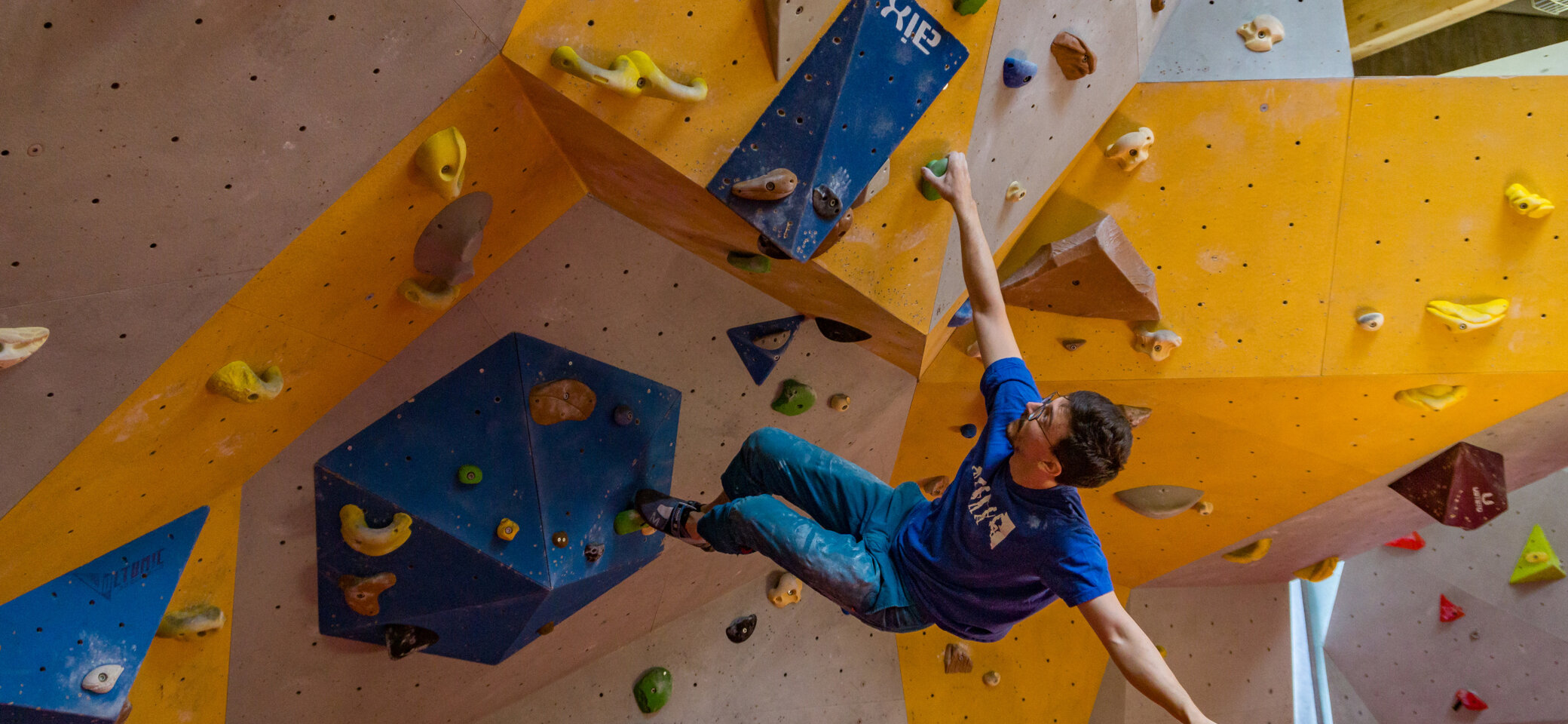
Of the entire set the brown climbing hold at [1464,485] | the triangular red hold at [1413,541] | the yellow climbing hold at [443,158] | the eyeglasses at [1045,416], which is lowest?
the triangular red hold at [1413,541]

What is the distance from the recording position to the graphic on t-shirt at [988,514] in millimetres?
2350

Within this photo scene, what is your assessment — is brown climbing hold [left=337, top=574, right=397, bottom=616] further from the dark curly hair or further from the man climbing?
the dark curly hair

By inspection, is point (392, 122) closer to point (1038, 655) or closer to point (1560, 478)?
point (1038, 655)

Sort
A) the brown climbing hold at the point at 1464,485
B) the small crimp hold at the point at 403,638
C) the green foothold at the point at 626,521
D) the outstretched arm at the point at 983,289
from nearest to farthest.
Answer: the outstretched arm at the point at 983,289 → the small crimp hold at the point at 403,638 → the green foothold at the point at 626,521 → the brown climbing hold at the point at 1464,485

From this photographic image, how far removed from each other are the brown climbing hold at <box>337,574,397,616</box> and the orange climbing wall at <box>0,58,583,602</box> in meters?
0.48

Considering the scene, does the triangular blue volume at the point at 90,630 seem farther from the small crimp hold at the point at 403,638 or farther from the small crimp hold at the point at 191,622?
the small crimp hold at the point at 403,638

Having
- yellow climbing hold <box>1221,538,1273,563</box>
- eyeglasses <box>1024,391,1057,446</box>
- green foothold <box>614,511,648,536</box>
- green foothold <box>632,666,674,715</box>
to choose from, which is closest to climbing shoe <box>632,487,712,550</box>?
green foothold <box>614,511,648,536</box>

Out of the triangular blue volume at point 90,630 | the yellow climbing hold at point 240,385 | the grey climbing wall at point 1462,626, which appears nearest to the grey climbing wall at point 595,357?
the triangular blue volume at point 90,630

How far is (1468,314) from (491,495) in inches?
131

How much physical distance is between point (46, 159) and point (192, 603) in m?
1.44

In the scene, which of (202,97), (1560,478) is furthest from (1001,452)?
(1560,478)

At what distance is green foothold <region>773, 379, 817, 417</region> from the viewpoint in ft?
12.1

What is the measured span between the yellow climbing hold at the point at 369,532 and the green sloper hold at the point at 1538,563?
5.17 m

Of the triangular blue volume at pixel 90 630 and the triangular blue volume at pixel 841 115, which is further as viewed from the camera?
the triangular blue volume at pixel 841 115
